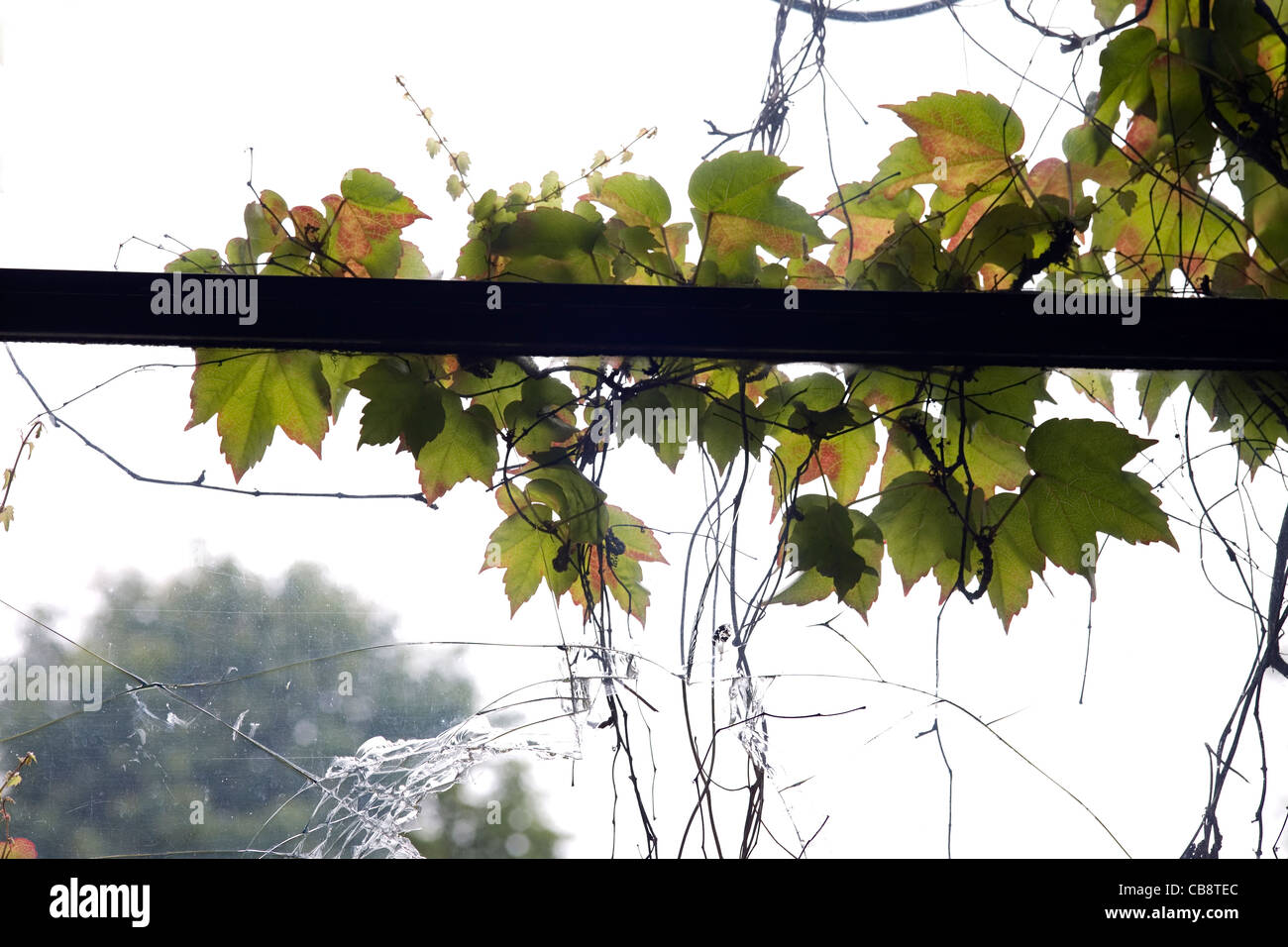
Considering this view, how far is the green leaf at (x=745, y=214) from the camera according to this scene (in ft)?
1.92

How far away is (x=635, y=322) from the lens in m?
0.49

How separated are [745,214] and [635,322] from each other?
0.17m

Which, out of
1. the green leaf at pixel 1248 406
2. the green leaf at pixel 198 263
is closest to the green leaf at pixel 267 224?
the green leaf at pixel 198 263

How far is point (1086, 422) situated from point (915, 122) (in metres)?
0.27

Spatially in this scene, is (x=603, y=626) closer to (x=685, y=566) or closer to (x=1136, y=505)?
(x=685, y=566)

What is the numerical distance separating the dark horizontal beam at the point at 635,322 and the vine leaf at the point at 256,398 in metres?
0.09

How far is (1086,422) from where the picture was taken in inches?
23.2

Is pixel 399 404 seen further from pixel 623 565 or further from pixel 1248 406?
pixel 1248 406

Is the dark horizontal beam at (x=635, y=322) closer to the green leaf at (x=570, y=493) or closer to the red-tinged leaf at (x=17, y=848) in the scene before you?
the green leaf at (x=570, y=493)

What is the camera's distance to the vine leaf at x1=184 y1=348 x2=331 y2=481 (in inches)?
22.9
